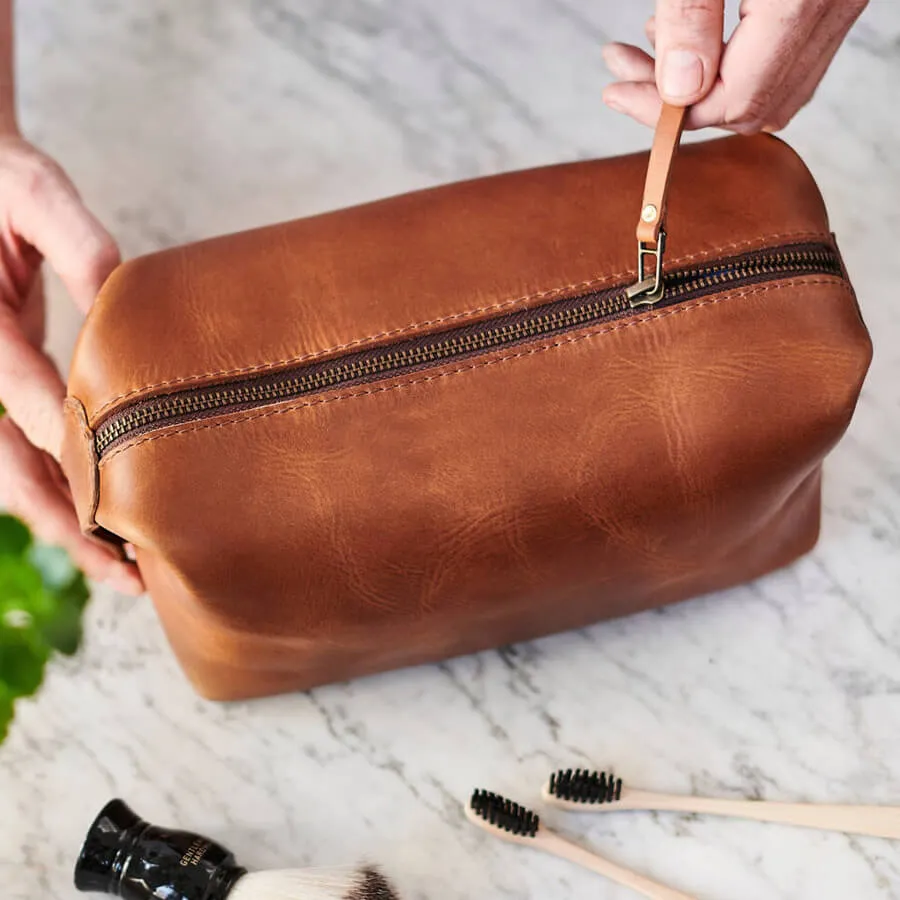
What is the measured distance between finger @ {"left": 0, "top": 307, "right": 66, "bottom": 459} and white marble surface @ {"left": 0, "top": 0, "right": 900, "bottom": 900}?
23 cm

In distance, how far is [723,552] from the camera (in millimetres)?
880

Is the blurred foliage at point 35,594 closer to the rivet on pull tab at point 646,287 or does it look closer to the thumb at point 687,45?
the rivet on pull tab at point 646,287

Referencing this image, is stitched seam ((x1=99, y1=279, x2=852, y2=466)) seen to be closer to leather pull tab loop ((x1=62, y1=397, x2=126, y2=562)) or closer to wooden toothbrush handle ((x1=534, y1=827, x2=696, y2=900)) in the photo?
leather pull tab loop ((x1=62, y1=397, x2=126, y2=562))

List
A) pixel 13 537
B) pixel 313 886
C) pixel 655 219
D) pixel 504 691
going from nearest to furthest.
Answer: pixel 13 537
pixel 655 219
pixel 313 886
pixel 504 691

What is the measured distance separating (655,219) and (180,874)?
612mm

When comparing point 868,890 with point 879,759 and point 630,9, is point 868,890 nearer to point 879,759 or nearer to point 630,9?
point 879,759

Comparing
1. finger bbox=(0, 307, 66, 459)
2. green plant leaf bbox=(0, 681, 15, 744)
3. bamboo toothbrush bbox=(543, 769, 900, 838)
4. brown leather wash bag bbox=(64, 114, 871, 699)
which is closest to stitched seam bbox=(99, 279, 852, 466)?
brown leather wash bag bbox=(64, 114, 871, 699)

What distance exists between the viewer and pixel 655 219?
721mm

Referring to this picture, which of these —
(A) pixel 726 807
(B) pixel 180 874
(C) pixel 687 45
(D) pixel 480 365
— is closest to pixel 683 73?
(C) pixel 687 45

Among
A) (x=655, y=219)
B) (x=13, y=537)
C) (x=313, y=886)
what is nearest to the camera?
(x=13, y=537)

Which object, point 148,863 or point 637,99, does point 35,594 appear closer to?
point 148,863

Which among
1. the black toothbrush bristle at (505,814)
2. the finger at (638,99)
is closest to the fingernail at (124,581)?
the black toothbrush bristle at (505,814)

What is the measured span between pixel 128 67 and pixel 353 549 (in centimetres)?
71

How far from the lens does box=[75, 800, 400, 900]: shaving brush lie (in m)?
0.84
